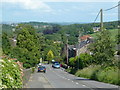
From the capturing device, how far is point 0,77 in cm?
1089

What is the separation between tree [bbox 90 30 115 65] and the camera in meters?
35.2

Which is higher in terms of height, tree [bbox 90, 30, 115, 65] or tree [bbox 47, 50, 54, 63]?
tree [bbox 90, 30, 115, 65]

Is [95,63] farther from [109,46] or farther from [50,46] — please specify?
[50,46]

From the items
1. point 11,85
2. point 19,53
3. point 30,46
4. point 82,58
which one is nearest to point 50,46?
point 30,46

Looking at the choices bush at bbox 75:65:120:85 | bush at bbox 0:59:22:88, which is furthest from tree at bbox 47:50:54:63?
bush at bbox 0:59:22:88

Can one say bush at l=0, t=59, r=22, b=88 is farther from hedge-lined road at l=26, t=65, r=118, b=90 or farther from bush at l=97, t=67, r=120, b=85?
bush at l=97, t=67, r=120, b=85

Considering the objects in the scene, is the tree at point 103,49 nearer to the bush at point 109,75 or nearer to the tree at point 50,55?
the bush at point 109,75

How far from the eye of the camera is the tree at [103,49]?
35.2 m

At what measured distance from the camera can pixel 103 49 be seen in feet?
117

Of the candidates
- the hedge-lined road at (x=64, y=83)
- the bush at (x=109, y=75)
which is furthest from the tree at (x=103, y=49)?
the hedge-lined road at (x=64, y=83)

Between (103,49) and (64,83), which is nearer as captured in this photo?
(64,83)

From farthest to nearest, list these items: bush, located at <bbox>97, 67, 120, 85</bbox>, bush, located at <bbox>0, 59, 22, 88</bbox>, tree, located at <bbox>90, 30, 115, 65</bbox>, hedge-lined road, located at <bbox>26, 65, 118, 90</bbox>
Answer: tree, located at <bbox>90, 30, 115, 65</bbox>
bush, located at <bbox>97, 67, 120, 85</bbox>
hedge-lined road, located at <bbox>26, 65, 118, 90</bbox>
bush, located at <bbox>0, 59, 22, 88</bbox>

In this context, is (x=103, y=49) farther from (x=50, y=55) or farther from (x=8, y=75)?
(x=50, y=55)

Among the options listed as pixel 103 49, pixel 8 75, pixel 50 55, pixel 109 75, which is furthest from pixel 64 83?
pixel 50 55
